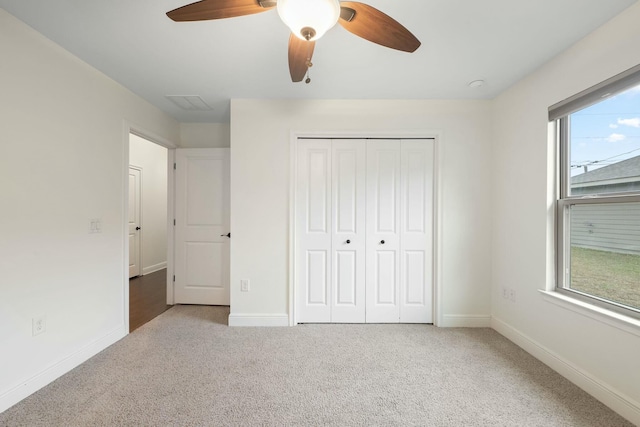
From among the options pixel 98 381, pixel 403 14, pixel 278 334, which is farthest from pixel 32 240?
pixel 403 14

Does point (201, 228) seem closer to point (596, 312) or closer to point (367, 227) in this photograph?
point (367, 227)

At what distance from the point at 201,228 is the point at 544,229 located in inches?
139

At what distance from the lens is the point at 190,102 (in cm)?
279

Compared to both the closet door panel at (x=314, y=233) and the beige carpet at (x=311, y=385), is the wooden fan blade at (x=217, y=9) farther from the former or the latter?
the beige carpet at (x=311, y=385)

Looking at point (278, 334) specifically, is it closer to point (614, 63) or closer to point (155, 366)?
point (155, 366)

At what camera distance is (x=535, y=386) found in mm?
1786

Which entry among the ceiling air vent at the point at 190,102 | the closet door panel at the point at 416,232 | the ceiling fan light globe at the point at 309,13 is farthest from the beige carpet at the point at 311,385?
the ceiling air vent at the point at 190,102

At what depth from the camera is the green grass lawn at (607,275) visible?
161 centimetres

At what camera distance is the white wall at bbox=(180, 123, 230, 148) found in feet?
11.3

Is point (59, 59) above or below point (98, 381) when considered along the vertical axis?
above

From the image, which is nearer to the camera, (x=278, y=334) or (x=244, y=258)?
(x=278, y=334)

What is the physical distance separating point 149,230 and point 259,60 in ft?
14.3

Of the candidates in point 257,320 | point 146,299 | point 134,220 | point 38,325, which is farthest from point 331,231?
point 134,220


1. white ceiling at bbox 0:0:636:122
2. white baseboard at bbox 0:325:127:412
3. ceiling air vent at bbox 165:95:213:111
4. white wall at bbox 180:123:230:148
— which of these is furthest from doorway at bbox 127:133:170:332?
white ceiling at bbox 0:0:636:122
